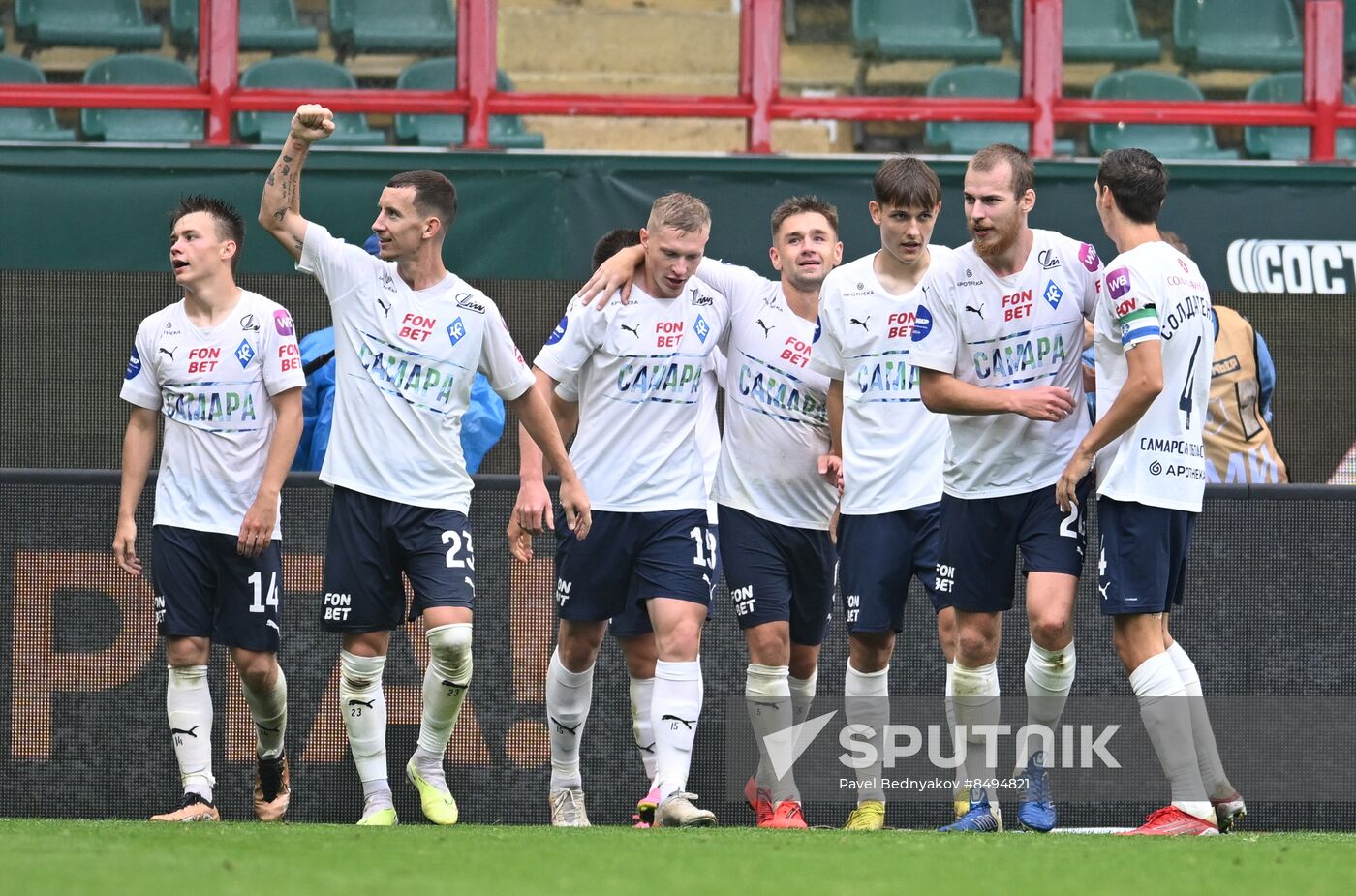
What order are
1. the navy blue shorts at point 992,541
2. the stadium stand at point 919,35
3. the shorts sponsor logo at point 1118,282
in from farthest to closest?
the stadium stand at point 919,35
the navy blue shorts at point 992,541
the shorts sponsor logo at point 1118,282

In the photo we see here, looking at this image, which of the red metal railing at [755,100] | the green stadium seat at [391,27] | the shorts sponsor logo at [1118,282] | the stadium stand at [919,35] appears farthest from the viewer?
the stadium stand at [919,35]

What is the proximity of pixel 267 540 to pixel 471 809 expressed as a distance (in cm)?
140

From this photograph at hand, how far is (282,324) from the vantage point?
710 centimetres

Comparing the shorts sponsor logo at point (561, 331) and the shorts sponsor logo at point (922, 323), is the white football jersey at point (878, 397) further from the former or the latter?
the shorts sponsor logo at point (561, 331)

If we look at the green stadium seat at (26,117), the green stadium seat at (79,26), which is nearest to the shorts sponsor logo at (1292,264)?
the green stadium seat at (79,26)

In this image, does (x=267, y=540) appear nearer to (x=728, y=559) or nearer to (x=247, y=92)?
(x=728, y=559)

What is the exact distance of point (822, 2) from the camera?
10.5 m

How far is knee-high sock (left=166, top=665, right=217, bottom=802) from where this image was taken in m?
6.94

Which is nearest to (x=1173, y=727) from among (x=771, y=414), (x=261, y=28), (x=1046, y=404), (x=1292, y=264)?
(x=1046, y=404)

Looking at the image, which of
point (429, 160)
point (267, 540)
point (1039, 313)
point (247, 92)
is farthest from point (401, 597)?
point (247, 92)

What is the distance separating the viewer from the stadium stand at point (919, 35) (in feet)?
34.9

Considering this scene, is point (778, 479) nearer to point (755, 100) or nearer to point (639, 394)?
point (639, 394)

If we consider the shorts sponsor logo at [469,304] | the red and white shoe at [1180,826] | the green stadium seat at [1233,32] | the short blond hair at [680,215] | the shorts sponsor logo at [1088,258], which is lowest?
the red and white shoe at [1180,826]

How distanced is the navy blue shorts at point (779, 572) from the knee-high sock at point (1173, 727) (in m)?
1.42
